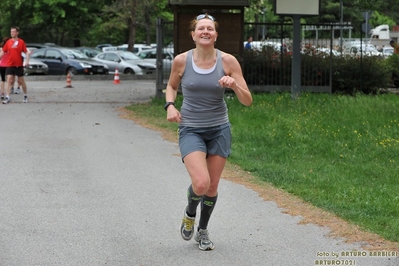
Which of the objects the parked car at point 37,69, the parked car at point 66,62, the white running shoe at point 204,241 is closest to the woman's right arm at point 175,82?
the white running shoe at point 204,241

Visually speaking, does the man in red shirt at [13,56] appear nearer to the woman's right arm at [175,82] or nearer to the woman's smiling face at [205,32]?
the woman's right arm at [175,82]

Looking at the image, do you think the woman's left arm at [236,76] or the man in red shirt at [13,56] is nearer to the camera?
the woman's left arm at [236,76]

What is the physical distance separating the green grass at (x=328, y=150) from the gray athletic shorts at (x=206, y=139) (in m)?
1.65

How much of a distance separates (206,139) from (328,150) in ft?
19.2

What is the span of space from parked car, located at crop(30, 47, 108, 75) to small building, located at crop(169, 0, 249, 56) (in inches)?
648

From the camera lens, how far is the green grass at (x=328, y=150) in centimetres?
847

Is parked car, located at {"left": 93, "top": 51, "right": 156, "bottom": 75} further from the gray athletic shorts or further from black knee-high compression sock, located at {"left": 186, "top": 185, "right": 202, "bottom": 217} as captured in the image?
the gray athletic shorts

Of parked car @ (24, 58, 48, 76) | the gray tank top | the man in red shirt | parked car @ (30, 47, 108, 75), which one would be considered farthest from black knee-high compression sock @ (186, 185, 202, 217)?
parked car @ (24, 58, 48, 76)

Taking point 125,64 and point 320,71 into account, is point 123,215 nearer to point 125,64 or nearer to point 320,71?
point 320,71

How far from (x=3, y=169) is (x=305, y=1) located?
1028cm

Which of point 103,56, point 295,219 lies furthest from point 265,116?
point 103,56

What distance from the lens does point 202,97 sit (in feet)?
21.0

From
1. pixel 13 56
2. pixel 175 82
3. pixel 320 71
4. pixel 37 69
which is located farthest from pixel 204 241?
pixel 37 69

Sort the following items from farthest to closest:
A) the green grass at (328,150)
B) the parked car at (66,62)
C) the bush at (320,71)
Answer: the parked car at (66,62), the bush at (320,71), the green grass at (328,150)
